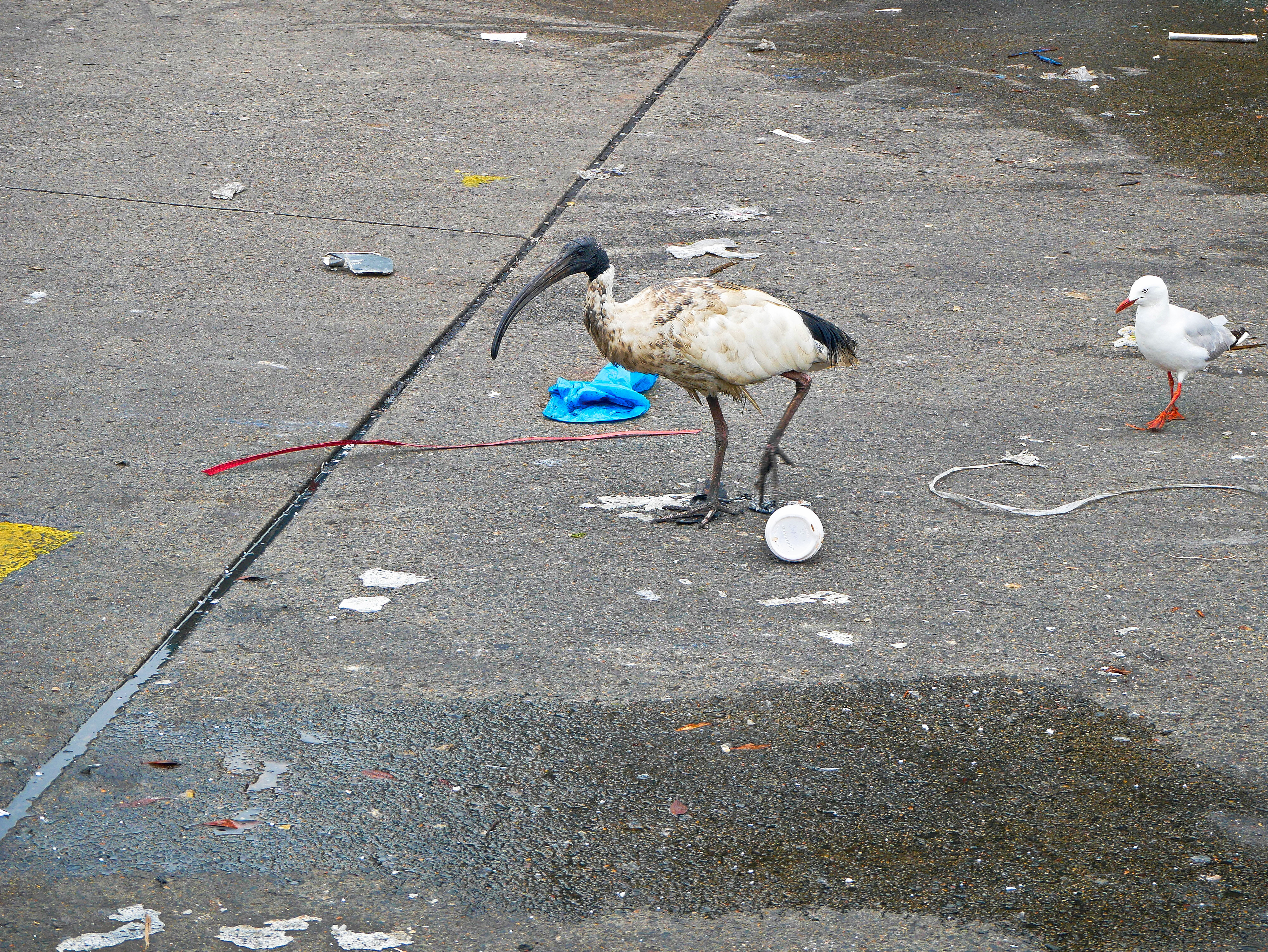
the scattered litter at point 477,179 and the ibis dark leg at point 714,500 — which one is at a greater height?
the scattered litter at point 477,179

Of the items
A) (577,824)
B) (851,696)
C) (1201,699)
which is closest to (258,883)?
(577,824)

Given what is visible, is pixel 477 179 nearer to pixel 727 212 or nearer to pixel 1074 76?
pixel 727 212

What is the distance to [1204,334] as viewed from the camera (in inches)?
213

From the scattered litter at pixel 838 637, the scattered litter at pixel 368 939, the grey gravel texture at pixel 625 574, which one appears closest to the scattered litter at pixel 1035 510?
the grey gravel texture at pixel 625 574

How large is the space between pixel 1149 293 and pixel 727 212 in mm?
3261

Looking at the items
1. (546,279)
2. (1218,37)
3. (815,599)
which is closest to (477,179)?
(546,279)

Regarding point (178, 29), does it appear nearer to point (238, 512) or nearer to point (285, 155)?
point (285, 155)

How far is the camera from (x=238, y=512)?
4.74 metres

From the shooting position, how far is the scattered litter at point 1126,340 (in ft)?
20.9

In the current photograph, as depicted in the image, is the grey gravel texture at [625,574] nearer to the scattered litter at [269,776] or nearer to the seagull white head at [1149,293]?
the scattered litter at [269,776]

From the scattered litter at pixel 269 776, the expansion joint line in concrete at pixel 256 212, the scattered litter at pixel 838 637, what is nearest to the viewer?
the scattered litter at pixel 269 776

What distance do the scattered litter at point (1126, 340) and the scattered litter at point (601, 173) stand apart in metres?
3.66

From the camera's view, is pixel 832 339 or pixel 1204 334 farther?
pixel 1204 334

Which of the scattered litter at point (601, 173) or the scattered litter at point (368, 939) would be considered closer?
the scattered litter at point (368, 939)
